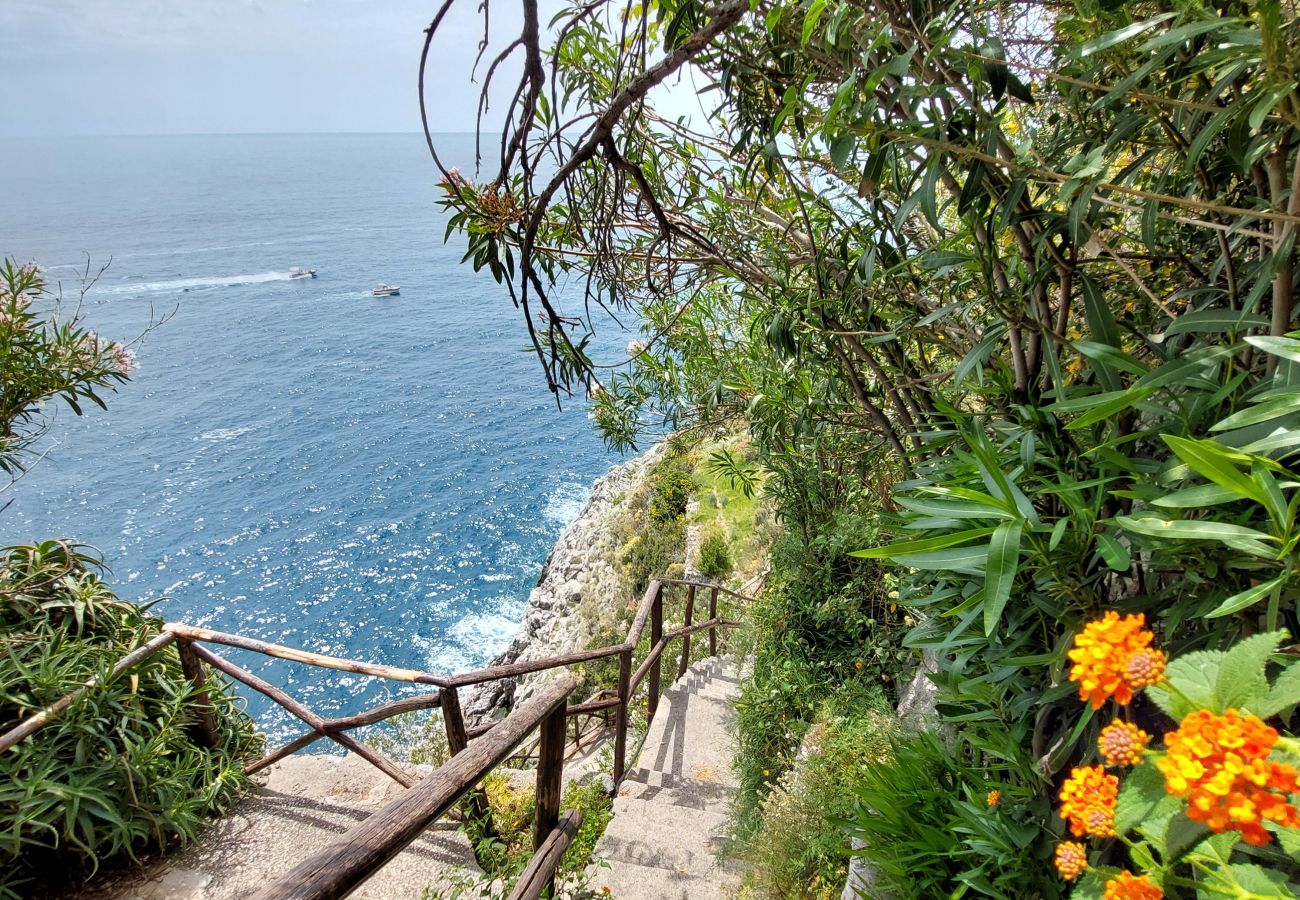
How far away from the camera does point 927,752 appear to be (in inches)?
70.2

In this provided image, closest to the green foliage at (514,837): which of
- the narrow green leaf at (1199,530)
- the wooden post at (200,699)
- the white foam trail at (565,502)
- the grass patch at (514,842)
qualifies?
the grass patch at (514,842)

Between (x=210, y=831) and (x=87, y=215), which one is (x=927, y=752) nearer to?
(x=210, y=831)

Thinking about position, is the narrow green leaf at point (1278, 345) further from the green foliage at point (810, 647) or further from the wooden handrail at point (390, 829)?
the green foliage at point (810, 647)

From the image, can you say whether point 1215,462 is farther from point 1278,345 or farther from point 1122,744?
point 1122,744

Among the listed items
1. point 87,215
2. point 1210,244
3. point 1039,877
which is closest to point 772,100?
point 1210,244

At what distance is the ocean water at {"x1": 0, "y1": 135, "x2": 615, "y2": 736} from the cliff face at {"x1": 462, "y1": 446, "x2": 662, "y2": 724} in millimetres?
1504

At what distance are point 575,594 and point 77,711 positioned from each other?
1107 cm

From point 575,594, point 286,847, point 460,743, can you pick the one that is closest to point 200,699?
point 286,847

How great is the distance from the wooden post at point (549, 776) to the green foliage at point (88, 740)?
70.2 inches

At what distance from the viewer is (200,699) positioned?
293 cm

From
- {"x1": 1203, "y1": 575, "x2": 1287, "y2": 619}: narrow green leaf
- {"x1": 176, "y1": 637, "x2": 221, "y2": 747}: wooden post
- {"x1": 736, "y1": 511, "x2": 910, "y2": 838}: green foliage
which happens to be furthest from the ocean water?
{"x1": 1203, "y1": 575, "x2": 1287, "y2": 619}: narrow green leaf

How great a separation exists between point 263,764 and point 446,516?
16616mm

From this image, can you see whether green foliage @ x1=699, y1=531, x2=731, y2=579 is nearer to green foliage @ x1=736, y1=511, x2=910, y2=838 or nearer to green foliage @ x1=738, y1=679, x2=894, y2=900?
green foliage @ x1=736, y1=511, x2=910, y2=838

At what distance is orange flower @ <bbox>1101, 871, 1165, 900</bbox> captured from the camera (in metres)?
0.71
